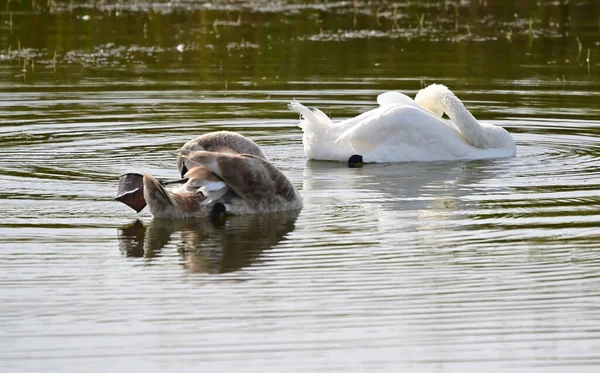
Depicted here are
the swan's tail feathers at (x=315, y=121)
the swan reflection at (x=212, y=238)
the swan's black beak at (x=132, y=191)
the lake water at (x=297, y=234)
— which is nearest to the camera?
the lake water at (x=297, y=234)

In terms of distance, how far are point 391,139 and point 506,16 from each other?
46.4ft

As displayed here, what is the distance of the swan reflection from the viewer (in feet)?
25.7

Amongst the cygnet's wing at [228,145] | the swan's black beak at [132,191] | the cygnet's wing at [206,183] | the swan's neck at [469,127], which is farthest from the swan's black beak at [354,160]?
the swan's black beak at [132,191]

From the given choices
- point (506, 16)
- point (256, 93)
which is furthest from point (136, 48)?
point (506, 16)

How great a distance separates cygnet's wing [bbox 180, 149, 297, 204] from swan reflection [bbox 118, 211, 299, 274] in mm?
158

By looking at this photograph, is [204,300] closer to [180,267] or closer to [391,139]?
[180,267]

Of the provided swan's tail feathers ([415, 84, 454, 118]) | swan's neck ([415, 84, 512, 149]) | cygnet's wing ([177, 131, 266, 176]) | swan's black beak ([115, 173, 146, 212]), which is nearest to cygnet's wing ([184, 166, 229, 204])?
swan's black beak ([115, 173, 146, 212])

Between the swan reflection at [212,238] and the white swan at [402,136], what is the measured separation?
2823 millimetres

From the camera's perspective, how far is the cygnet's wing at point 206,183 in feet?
29.9

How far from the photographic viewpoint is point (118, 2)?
87.6ft

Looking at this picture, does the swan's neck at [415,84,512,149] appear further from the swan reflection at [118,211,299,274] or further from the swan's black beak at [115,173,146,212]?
the swan's black beak at [115,173,146,212]

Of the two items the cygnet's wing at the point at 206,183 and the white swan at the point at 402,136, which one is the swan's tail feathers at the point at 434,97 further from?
the cygnet's wing at the point at 206,183

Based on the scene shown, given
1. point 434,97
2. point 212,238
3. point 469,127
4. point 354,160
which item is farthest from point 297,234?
point 434,97

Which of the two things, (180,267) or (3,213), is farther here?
(3,213)
